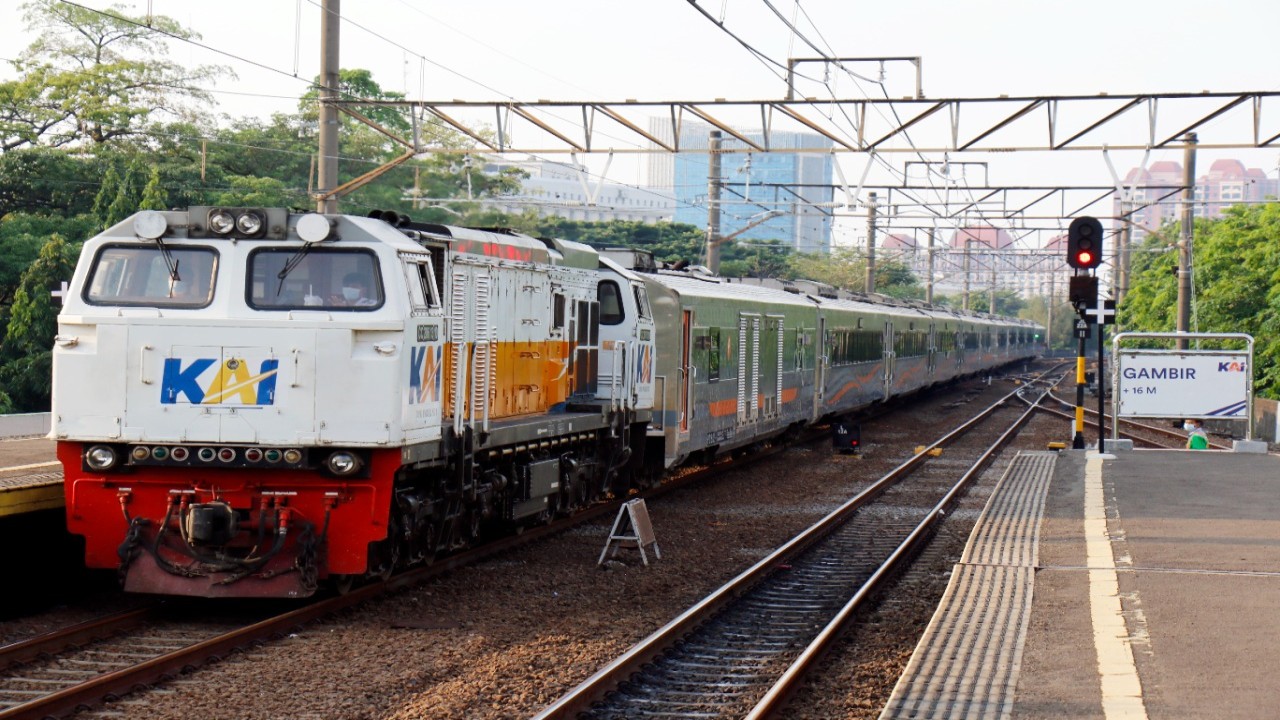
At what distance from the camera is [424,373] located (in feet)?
35.4

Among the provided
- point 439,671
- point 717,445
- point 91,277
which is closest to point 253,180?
point 717,445

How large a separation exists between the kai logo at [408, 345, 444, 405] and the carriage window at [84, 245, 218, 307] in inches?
62.5

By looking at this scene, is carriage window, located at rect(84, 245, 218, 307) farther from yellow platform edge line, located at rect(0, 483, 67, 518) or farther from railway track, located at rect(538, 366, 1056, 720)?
railway track, located at rect(538, 366, 1056, 720)

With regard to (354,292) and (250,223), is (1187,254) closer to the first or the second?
(354,292)

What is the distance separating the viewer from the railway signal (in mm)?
20766

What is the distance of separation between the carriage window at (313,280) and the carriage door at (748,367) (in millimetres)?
12925

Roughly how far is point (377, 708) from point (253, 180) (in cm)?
3535

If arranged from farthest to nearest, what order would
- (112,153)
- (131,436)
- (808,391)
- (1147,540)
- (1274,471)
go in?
(112,153), (808,391), (1274,471), (1147,540), (131,436)

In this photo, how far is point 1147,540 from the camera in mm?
13359

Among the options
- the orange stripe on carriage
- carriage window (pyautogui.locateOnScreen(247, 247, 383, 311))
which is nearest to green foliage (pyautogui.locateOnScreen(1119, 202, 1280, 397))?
the orange stripe on carriage

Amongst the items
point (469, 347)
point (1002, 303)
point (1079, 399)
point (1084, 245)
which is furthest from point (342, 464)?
point (1002, 303)

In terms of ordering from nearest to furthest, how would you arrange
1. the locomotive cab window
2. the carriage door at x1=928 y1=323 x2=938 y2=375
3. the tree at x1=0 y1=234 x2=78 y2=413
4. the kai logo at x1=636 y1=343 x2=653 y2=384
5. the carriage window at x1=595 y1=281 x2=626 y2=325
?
the locomotive cab window < the carriage window at x1=595 y1=281 x2=626 y2=325 < the kai logo at x1=636 y1=343 x2=653 y2=384 < the tree at x1=0 y1=234 x2=78 y2=413 < the carriage door at x1=928 y1=323 x2=938 y2=375

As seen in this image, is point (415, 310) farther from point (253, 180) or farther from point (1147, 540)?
point (253, 180)

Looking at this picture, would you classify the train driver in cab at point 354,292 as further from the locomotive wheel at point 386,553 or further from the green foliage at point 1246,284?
the green foliage at point 1246,284
